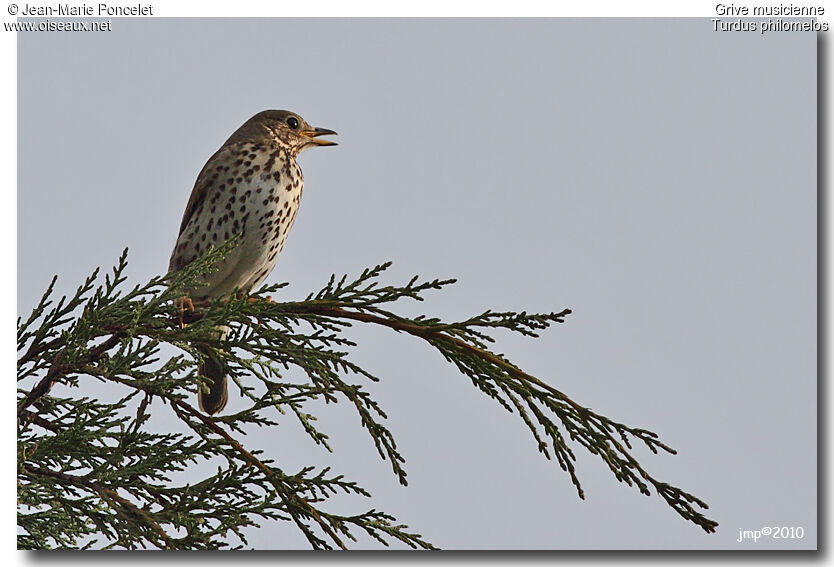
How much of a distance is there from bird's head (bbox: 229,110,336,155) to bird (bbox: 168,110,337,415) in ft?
0.31

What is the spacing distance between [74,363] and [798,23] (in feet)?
7.45

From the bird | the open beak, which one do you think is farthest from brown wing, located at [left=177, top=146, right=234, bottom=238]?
the open beak

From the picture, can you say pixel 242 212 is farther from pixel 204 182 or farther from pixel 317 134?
pixel 317 134

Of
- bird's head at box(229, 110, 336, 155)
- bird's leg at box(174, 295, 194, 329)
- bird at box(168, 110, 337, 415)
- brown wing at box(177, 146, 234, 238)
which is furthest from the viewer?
bird's head at box(229, 110, 336, 155)

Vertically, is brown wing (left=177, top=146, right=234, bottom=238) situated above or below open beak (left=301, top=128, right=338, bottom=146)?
below

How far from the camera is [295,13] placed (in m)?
2.77

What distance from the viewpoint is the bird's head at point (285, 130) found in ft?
10.4

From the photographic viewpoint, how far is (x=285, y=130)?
10.5 ft

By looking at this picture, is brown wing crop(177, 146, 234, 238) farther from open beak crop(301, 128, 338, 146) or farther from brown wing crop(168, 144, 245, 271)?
open beak crop(301, 128, 338, 146)

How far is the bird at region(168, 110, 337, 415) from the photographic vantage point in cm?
280

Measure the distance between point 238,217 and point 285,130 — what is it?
1.75 ft

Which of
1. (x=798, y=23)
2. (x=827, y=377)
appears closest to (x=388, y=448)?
(x=827, y=377)
